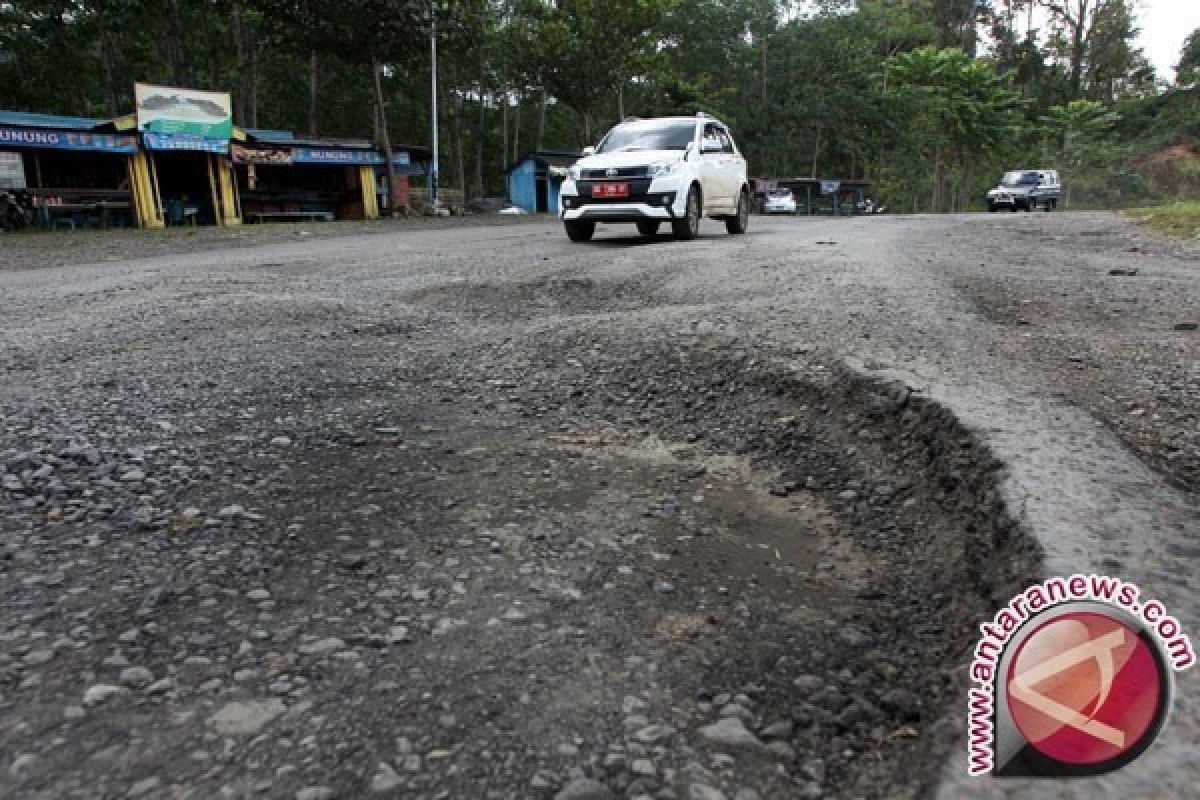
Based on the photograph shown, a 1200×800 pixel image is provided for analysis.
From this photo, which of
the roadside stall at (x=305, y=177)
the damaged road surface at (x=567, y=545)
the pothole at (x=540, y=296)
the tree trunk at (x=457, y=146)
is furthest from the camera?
the tree trunk at (x=457, y=146)

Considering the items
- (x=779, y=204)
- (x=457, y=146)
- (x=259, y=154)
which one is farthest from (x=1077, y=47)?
(x=259, y=154)

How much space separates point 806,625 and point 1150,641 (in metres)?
0.89

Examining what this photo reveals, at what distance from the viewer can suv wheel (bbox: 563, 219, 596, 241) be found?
10523 millimetres

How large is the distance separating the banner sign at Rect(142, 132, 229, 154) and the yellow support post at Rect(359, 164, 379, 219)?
5517 mm

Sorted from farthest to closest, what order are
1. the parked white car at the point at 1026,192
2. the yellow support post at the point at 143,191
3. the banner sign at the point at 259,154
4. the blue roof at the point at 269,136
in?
the parked white car at the point at 1026,192
the blue roof at the point at 269,136
the banner sign at the point at 259,154
the yellow support post at the point at 143,191

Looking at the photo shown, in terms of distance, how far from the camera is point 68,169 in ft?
76.4

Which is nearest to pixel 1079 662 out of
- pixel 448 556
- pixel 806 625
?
pixel 806 625

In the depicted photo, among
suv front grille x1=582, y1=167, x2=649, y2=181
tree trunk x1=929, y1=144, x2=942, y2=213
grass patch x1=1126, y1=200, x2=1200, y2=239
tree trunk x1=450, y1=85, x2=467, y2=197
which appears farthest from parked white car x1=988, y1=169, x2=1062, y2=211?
suv front grille x1=582, y1=167, x2=649, y2=181

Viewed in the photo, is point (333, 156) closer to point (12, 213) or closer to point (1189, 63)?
point (12, 213)

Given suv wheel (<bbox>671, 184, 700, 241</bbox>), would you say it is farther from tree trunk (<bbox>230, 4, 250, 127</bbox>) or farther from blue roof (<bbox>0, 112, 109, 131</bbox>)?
tree trunk (<bbox>230, 4, 250, 127</bbox>)

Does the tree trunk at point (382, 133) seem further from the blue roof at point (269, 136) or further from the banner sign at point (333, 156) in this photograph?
the blue roof at point (269, 136)

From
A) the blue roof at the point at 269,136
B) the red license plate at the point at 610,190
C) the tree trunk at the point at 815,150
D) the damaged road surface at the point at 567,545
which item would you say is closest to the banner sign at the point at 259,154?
the blue roof at the point at 269,136

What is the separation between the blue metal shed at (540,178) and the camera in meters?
33.5

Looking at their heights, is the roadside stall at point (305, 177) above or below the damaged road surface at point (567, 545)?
above
